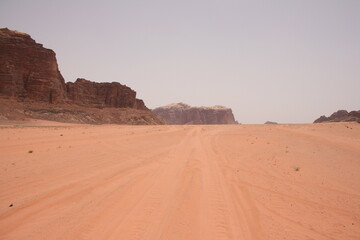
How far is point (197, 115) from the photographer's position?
6063 inches

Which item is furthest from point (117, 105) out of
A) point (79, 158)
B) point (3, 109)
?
point (79, 158)

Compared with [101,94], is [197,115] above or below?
below

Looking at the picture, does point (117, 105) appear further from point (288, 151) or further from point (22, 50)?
point (288, 151)

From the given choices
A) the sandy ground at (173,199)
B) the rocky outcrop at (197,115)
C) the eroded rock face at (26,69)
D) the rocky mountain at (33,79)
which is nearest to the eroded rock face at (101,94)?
the rocky mountain at (33,79)

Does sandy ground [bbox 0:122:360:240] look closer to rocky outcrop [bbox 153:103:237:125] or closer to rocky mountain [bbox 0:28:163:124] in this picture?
rocky mountain [bbox 0:28:163:124]

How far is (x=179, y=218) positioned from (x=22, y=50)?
201 ft

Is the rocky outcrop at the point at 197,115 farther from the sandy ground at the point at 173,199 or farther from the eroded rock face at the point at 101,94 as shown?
the sandy ground at the point at 173,199

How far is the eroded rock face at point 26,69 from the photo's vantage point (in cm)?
4878

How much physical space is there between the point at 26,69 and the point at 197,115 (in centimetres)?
11216

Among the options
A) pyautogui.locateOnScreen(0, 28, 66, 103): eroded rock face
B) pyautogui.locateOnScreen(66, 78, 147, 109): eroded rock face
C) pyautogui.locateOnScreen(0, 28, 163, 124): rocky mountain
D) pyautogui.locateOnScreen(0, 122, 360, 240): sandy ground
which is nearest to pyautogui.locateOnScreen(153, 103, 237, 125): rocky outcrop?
pyautogui.locateOnScreen(66, 78, 147, 109): eroded rock face

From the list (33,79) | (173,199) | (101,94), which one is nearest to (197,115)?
(101,94)

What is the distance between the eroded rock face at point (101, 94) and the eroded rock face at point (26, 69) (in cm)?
867

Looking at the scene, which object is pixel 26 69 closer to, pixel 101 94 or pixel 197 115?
pixel 101 94

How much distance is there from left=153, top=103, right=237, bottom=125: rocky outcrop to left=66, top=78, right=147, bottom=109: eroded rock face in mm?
72626
